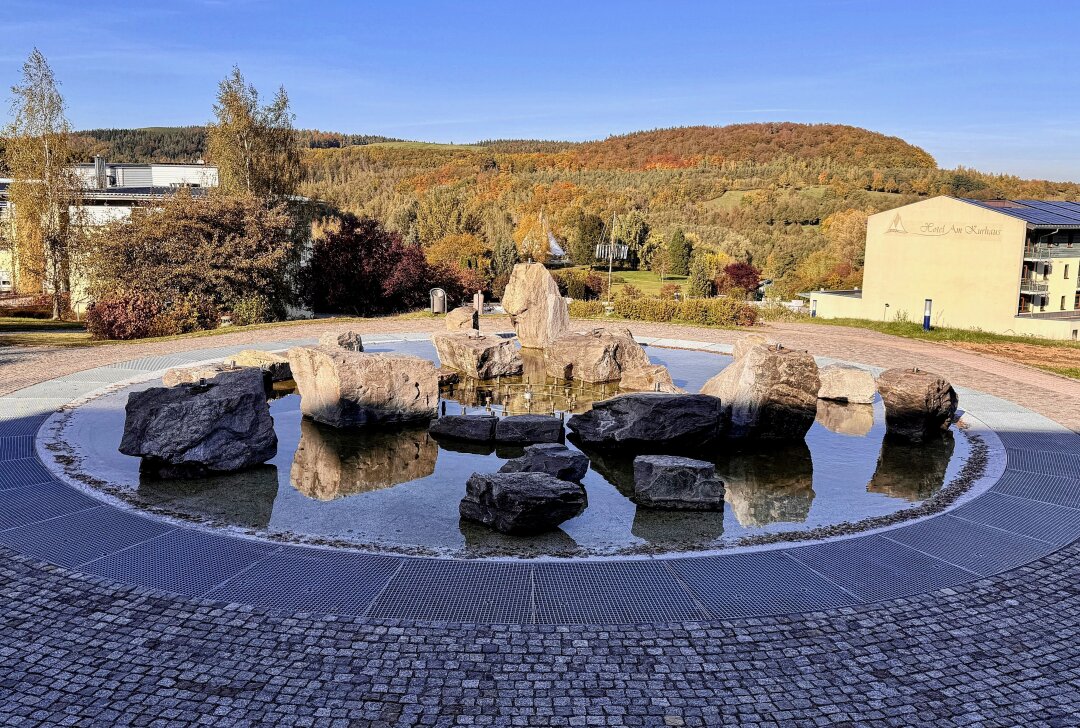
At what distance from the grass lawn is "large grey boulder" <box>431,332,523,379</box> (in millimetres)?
23149

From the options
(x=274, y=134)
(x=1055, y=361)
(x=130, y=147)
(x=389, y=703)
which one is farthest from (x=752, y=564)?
(x=130, y=147)

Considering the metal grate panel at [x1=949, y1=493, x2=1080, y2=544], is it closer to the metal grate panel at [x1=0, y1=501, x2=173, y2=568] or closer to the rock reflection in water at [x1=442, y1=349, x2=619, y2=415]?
the rock reflection in water at [x1=442, y1=349, x2=619, y2=415]

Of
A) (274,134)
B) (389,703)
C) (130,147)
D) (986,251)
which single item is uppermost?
(130,147)

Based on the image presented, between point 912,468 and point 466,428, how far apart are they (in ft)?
19.5

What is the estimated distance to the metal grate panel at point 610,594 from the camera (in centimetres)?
619

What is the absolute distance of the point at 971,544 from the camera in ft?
25.4

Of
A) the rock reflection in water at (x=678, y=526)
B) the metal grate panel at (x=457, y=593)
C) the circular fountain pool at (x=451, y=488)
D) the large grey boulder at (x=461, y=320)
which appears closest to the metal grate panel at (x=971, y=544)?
the circular fountain pool at (x=451, y=488)

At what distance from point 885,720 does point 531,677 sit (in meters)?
2.14

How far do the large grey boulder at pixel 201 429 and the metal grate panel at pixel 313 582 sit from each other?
118 inches

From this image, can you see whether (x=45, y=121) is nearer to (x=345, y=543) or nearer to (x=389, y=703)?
(x=345, y=543)

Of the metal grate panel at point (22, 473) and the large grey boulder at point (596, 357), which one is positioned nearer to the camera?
the metal grate panel at point (22, 473)

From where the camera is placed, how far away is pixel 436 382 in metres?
12.8

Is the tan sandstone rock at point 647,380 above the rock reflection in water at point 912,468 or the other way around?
above

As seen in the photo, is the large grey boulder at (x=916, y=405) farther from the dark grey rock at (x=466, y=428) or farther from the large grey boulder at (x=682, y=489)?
the dark grey rock at (x=466, y=428)
